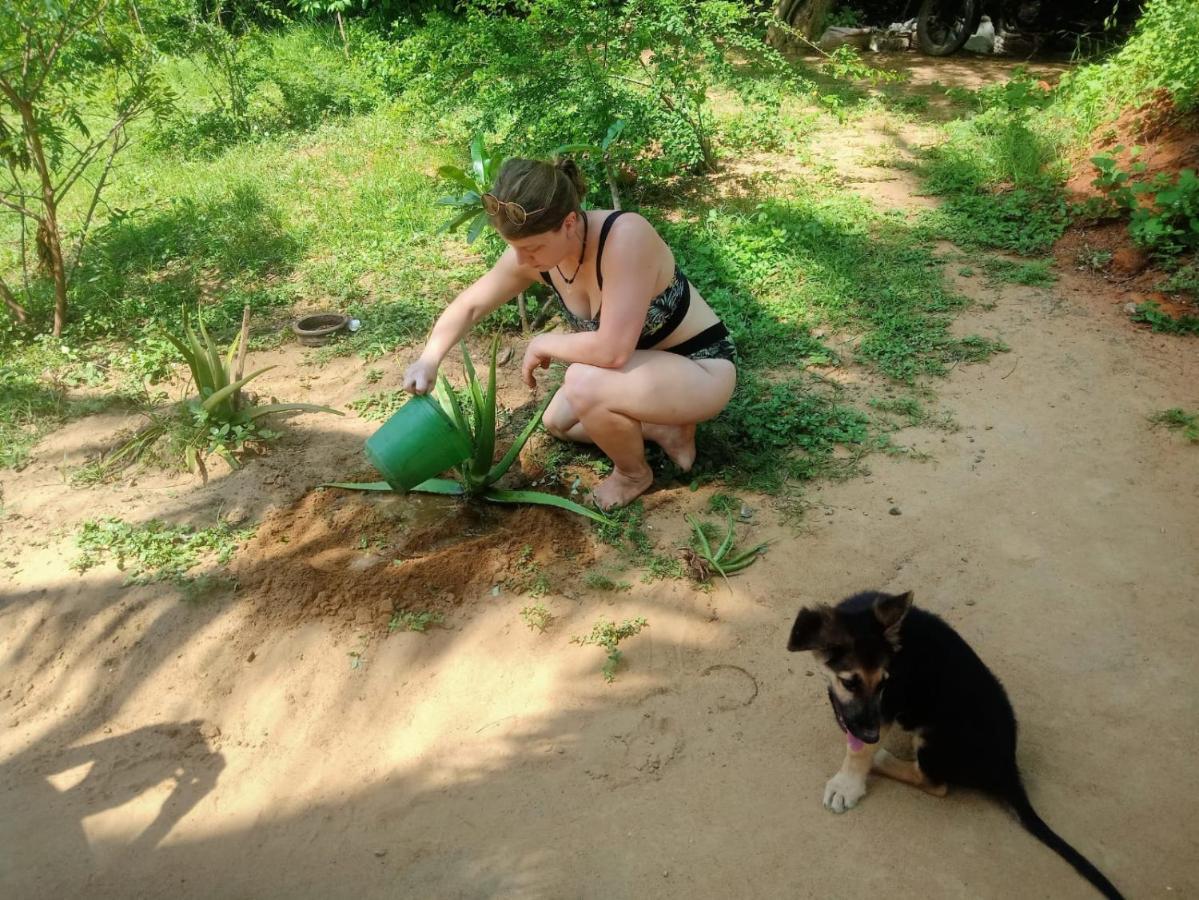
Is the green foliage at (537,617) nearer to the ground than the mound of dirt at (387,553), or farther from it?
nearer to the ground

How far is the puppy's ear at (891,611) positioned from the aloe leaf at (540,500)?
4.68 feet

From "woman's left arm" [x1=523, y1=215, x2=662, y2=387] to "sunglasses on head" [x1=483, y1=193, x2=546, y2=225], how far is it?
1.15ft

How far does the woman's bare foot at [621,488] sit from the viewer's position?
3.31 m

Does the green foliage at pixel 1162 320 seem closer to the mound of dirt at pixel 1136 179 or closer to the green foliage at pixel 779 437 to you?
the mound of dirt at pixel 1136 179

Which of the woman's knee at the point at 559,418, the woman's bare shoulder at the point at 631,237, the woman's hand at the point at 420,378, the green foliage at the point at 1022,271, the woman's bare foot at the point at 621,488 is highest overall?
the woman's bare shoulder at the point at 631,237

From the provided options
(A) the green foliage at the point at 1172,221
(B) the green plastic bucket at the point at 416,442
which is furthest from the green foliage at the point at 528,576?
(A) the green foliage at the point at 1172,221

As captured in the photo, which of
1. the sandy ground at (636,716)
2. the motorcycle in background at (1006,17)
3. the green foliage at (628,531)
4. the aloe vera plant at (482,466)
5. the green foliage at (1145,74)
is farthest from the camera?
the motorcycle in background at (1006,17)

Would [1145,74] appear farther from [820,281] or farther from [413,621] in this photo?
[413,621]

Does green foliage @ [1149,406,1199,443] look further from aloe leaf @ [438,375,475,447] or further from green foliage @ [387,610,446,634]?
green foliage @ [387,610,446,634]

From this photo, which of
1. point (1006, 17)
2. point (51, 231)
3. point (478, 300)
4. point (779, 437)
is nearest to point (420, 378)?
point (478, 300)

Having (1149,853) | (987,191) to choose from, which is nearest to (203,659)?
(1149,853)

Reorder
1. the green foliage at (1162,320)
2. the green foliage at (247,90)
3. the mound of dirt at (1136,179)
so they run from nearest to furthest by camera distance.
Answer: the green foliage at (1162,320)
the mound of dirt at (1136,179)
the green foliage at (247,90)

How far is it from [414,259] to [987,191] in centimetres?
390

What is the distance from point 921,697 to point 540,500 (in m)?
1.67
